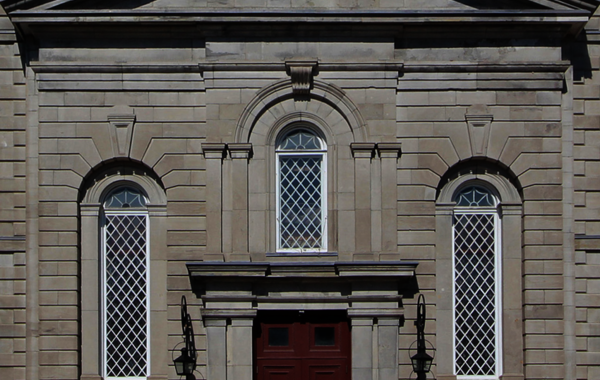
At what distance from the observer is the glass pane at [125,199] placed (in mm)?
16719

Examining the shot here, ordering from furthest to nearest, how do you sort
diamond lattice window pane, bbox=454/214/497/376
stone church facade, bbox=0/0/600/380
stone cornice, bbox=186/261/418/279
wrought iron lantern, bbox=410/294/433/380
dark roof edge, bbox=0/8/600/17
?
diamond lattice window pane, bbox=454/214/497/376
stone church facade, bbox=0/0/600/380
dark roof edge, bbox=0/8/600/17
stone cornice, bbox=186/261/418/279
wrought iron lantern, bbox=410/294/433/380

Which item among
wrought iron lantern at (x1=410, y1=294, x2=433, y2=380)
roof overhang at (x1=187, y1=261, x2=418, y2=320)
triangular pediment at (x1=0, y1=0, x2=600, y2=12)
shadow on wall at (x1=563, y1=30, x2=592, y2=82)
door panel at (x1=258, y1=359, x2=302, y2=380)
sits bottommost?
door panel at (x1=258, y1=359, x2=302, y2=380)

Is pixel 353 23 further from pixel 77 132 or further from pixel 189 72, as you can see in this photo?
pixel 77 132

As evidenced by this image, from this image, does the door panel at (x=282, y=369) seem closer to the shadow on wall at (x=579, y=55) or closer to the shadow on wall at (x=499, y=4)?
the shadow on wall at (x=499, y=4)

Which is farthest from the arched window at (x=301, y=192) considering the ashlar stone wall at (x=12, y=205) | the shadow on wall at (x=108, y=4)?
the ashlar stone wall at (x=12, y=205)

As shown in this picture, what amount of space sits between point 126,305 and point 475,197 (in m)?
6.28

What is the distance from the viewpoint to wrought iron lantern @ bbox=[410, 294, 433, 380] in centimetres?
1559

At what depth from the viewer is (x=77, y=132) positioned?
16438 mm

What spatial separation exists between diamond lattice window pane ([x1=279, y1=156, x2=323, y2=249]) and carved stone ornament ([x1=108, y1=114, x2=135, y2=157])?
262 centimetres

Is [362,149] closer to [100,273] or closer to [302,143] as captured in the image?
[302,143]

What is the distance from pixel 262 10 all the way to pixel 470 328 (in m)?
6.45

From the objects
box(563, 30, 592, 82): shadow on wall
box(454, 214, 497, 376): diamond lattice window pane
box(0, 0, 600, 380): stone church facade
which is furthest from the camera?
box(563, 30, 592, 82): shadow on wall

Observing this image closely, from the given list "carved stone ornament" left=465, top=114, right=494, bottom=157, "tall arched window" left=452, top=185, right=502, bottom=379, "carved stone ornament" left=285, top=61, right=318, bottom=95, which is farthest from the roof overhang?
"carved stone ornament" left=285, top=61, right=318, bottom=95

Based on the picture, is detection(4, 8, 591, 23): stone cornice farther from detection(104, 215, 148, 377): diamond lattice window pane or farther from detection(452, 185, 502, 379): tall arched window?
detection(104, 215, 148, 377): diamond lattice window pane
